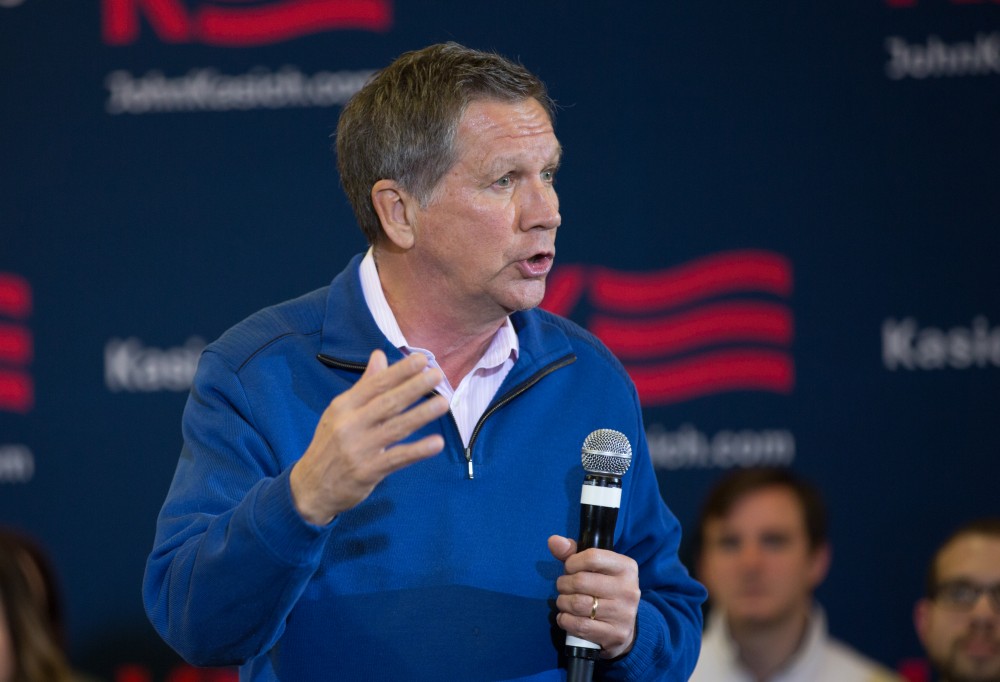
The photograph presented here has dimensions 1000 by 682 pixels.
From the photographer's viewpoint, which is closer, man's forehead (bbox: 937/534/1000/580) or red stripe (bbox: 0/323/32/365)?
man's forehead (bbox: 937/534/1000/580)

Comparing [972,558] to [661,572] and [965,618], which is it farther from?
[661,572]

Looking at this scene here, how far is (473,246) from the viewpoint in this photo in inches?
79.4

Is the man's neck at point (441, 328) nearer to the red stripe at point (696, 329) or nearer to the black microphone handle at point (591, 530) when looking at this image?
the black microphone handle at point (591, 530)

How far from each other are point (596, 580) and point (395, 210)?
2.56ft

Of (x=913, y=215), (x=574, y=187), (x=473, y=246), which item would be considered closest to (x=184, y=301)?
(x=574, y=187)

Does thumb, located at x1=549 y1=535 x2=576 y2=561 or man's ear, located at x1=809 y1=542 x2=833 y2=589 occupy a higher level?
thumb, located at x1=549 y1=535 x2=576 y2=561

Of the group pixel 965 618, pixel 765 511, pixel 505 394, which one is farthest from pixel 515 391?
pixel 965 618

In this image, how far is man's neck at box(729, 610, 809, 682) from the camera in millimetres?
3562

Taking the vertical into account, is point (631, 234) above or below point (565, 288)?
above

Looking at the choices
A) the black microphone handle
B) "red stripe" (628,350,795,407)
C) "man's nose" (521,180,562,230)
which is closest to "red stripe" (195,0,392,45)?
"red stripe" (628,350,795,407)

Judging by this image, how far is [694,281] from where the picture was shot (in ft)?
11.8

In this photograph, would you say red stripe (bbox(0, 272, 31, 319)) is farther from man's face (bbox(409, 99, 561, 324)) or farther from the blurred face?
man's face (bbox(409, 99, 561, 324))

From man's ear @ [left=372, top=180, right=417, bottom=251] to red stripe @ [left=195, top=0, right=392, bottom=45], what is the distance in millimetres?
1771

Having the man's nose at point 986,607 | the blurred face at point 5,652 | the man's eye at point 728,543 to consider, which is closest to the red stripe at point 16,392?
the blurred face at point 5,652
